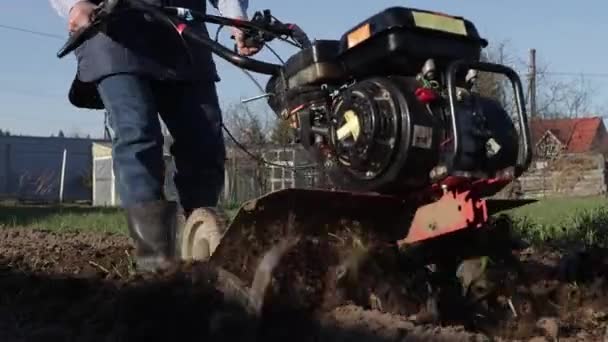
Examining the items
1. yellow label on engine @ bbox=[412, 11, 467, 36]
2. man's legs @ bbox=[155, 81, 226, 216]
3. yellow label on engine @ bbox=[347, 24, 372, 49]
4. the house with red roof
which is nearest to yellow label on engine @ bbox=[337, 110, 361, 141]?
yellow label on engine @ bbox=[347, 24, 372, 49]

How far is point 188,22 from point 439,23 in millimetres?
1318

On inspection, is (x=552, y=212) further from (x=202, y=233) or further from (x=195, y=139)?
(x=202, y=233)

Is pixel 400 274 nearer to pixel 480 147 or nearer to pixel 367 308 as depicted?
pixel 367 308

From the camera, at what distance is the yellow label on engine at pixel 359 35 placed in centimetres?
308

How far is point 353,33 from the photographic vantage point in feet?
10.3

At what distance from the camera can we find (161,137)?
12.8 ft

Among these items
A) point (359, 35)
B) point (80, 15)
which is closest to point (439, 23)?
point (359, 35)

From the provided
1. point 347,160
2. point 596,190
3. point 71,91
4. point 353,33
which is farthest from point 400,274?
point 596,190

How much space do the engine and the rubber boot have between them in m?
0.77

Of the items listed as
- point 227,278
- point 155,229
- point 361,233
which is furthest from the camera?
point 155,229

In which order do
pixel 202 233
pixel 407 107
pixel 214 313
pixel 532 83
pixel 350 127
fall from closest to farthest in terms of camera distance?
pixel 214 313
pixel 407 107
pixel 350 127
pixel 202 233
pixel 532 83

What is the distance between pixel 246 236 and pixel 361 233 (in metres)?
0.39

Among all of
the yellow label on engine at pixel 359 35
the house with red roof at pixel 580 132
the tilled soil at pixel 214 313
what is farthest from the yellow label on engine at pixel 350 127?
the house with red roof at pixel 580 132

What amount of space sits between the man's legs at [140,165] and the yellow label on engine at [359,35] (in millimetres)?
1069
